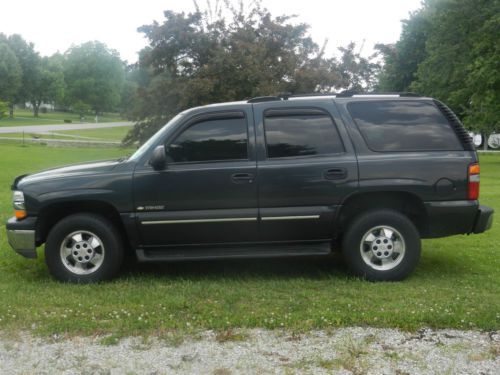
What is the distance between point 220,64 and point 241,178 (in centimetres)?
1819

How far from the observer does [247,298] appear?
16.9 feet

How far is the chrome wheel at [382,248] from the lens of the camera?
18.8 feet

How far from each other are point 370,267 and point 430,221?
776mm

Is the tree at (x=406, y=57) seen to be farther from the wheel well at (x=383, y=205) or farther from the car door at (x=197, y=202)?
the car door at (x=197, y=202)

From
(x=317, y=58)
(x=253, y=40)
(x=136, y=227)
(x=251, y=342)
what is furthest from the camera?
(x=317, y=58)

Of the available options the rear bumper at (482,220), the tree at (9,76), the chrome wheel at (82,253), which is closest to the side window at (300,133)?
the rear bumper at (482,220)

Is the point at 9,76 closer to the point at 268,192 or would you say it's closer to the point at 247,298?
the point at 268,192

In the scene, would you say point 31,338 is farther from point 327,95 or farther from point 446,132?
point 446,132

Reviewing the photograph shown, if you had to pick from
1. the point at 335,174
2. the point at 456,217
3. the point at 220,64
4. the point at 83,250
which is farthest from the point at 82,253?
the point at 220,64

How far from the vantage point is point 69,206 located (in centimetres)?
579

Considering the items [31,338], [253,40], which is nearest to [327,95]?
[31,338]

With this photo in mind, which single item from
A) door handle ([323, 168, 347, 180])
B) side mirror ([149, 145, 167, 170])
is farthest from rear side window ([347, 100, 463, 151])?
side mirror ([149, 145, 167, 170])

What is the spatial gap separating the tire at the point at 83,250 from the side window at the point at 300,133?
1831mm

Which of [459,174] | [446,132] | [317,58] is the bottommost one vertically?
[459,174]
